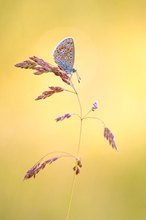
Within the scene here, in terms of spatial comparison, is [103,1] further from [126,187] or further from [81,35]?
[126,187]

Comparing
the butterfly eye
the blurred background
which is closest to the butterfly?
the butterfly eye

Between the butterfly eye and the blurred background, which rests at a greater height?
the blurred background

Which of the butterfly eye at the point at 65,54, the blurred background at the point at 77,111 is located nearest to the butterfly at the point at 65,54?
the butterfly eye at the point at 65,54

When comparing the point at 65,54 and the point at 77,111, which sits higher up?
the point at 77,111

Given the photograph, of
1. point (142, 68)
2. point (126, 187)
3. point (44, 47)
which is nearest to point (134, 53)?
point (142, 68)

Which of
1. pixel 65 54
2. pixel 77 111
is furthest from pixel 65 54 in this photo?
pixel 77 111

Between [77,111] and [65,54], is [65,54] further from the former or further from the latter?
[77,111]

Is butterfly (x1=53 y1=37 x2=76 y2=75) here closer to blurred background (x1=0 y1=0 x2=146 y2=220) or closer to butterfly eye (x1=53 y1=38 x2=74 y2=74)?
butterfly eye (x1=53 y1=38 x2=74 y2=74)
